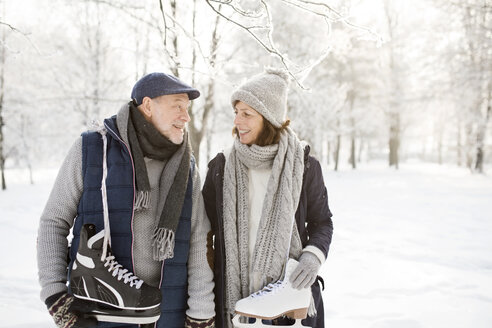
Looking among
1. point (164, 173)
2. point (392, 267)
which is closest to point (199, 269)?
point (164, 173)

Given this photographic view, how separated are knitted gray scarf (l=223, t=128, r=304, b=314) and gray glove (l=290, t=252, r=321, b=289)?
0.11 metres

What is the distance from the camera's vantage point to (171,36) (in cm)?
478

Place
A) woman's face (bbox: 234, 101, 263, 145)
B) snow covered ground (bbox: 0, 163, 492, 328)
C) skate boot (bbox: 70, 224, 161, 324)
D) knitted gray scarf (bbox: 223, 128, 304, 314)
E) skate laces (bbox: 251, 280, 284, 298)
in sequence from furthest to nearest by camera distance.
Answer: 1. snow covered ground (bbox: 0, 163, 492, 328)
2. woman's face (bbox: 234, 101, 263, 145)
3. knitted gray scarf (bbox: 223, 128, 304, 314)
4. skate laces (bbox: 251, 280, 284, 298)
5. skate boot (bbox: 70, 224, 161, 324)

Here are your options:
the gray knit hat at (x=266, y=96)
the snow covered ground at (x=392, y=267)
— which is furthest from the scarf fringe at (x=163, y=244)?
the snow covered ground at (x=392, y=267)

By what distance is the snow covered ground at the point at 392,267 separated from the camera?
319 centimetres

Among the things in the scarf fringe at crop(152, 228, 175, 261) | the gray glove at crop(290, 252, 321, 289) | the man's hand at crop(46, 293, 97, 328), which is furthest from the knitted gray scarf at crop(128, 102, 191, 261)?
the gray glove at crop(290, 252, 321, 289)

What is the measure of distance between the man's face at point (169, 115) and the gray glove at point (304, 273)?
0.96m

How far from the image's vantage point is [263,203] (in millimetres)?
1902

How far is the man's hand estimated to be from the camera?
145 cm

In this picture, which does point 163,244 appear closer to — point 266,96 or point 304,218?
point 304,218

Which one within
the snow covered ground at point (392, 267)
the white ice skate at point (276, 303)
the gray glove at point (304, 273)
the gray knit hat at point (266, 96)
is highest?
the gray knit hat at point (266, 96)

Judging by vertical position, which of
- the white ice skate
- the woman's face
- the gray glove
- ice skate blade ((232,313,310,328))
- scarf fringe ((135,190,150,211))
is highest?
the woman's face

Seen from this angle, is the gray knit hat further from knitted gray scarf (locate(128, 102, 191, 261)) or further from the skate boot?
the skate boot

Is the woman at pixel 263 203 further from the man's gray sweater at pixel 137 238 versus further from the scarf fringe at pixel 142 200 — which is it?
the scarf fringe at pixel 142 200
